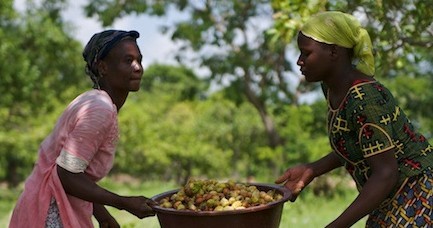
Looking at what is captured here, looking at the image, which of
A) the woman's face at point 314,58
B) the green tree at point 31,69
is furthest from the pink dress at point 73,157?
the green tree at point 31,69

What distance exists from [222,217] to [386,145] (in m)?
A: 0.60

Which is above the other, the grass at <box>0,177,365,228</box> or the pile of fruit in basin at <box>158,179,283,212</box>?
the pile of fruit in basin at <box>158,179,283,212</box>

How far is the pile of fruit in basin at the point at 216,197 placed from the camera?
7.63 feet

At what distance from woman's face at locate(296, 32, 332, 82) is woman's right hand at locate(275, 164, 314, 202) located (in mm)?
515

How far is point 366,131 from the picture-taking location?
222cm

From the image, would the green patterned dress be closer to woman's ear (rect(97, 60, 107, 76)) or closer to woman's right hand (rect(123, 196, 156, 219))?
woman's right hand (rect(123, 196, 156, 219))

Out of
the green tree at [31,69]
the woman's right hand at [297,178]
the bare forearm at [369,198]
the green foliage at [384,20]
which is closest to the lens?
the bare forearm at [369,198]

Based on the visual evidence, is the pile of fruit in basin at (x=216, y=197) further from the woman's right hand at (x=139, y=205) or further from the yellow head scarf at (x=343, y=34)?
the yellow head scarf at (x=343, y=34)

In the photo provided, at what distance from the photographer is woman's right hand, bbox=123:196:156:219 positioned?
7.76ft

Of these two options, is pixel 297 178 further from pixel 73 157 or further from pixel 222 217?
pixel 73 157

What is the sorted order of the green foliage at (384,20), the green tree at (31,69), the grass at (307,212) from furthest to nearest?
the green tree at (31,69), the grass at (307,212), the green foliage at (384,20)

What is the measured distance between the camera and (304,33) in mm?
2348

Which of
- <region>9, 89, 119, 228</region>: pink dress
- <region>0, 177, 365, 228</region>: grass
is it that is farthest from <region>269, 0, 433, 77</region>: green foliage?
<region>0, 177, 365, 228</region>: grass

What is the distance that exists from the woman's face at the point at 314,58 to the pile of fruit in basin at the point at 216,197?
1.58 ft
